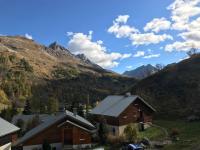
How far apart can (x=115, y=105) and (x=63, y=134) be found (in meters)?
19.4

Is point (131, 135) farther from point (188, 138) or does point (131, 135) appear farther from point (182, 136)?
point (188, 138)

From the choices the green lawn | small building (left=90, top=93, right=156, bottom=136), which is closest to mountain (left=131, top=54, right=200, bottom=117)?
small building (left=90, top=93, right=156, bottom=136)

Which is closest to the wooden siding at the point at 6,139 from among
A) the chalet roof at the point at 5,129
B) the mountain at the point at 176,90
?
the chalet roof at the point at 5,129

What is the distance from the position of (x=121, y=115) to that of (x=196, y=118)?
58.7 ft

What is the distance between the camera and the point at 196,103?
94.4 metres

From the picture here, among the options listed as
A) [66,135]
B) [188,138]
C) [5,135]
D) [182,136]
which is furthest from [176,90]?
[5,135]

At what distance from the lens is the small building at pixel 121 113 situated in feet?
217

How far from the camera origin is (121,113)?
216ft

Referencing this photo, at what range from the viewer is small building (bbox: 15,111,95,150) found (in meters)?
53.6

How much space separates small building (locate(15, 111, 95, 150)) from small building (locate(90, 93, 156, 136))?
1053cm

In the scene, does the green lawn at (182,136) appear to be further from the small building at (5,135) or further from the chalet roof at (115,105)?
the small building at (5,135)

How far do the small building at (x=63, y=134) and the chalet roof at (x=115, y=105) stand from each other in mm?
11278

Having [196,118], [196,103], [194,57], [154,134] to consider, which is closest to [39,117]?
[154,134]

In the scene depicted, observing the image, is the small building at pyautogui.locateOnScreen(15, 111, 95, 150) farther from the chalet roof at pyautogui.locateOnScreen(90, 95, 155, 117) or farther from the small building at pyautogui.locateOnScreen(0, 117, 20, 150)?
the chalet roof at pyautogui.locateOnScreen(90, 95, 155, 117)
